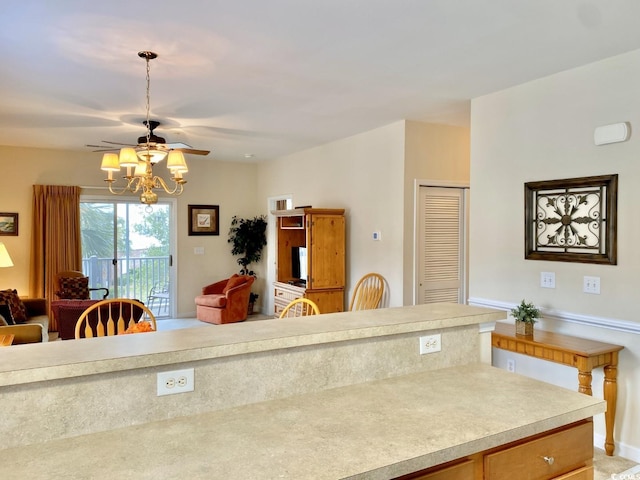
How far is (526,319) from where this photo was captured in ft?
11.1

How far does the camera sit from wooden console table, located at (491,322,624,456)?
2.99 m

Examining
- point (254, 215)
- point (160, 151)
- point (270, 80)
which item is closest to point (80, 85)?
point (160, 151)

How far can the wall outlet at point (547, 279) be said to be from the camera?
3.57 meters

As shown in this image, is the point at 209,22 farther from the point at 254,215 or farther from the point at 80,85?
the point at 254,215

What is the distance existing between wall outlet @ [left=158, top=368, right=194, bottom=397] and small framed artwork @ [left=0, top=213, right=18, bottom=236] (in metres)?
6.67

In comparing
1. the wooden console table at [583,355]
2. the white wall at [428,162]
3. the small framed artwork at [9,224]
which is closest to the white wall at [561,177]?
the wooden console table at [583,355]

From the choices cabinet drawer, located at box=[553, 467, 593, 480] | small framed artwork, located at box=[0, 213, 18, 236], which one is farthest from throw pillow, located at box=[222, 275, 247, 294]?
cabinet drawer, located at box=[553, 467, 593, 480]

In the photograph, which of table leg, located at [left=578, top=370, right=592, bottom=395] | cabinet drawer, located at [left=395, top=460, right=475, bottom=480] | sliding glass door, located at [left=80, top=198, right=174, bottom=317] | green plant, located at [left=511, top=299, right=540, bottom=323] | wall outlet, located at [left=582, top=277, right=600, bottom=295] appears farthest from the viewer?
sliding glass door, located at [left=80, top=198, right=174, bottom=317]

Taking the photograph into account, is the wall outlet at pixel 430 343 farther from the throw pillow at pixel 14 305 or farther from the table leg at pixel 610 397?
the throw pillow at pixel 14 305

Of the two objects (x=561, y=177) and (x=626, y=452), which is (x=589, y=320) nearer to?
(x=626, y=452)

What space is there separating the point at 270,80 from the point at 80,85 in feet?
5.04

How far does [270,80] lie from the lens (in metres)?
3.71

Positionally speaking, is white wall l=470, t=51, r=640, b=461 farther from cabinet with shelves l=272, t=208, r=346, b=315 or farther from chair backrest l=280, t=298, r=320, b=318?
cabinet with shelves l=272, t=208, r=346, b=315

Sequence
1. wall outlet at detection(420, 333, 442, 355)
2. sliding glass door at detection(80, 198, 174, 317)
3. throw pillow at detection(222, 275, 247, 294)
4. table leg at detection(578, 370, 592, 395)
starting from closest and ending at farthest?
wall outlet at detection(420, 333, 442, 355), table leg at detection(578, 370, 592, 395), sliding glass door at detection(80, 198, 174, 317), throw pillow at detection(222, 275, 247, 294)
